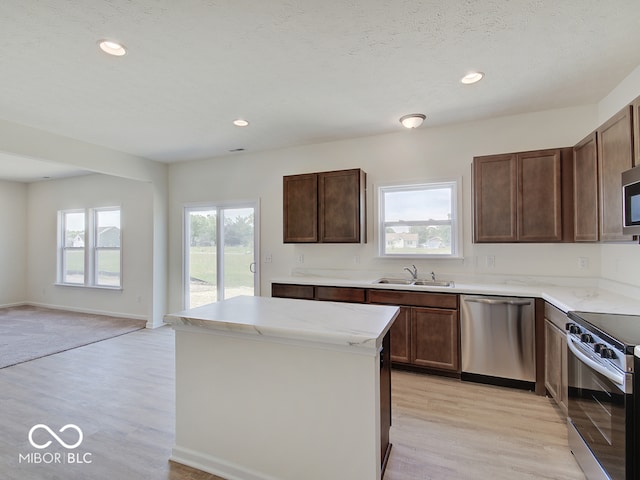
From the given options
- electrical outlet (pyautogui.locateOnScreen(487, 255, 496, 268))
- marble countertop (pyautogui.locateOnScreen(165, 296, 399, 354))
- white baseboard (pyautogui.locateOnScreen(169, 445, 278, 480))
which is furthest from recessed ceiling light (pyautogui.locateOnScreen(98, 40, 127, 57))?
electrical outlet (pyautogui.locateOnScreen(487, 255, 496, 268))

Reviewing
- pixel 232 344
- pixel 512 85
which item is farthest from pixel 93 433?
pixel 512 85

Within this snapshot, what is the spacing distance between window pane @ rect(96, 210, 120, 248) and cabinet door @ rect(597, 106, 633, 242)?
22.7 ft

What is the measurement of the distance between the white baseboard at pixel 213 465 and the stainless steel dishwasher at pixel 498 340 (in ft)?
7.19

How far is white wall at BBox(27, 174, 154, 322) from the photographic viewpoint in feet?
18.1

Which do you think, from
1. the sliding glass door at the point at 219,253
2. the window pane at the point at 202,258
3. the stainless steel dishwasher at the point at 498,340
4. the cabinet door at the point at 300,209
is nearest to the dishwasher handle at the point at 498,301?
the stainless steel dishwasher at the point at 498,340

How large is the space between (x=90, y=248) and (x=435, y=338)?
21.6ft

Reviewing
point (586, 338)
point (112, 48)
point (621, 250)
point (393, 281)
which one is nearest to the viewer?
point (586, 338)

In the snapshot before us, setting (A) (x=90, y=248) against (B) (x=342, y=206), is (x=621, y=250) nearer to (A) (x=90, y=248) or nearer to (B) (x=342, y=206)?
(B) (x=342, y=206)

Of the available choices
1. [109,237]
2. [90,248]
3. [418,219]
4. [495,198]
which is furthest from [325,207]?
[90,248]

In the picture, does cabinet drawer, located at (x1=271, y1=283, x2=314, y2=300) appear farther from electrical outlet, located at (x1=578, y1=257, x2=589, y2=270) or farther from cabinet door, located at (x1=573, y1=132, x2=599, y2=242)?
electrical outlet, located at (x1=578, y1=257, x2=589, y2=270)

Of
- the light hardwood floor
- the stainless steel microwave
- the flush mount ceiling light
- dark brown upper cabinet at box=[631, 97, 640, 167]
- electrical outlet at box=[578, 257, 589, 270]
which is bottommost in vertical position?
the light hardwood floor

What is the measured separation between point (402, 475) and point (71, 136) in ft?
16.4

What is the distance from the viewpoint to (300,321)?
1763 millimetres

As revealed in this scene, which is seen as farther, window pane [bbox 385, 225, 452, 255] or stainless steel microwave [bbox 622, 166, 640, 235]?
window pane [bbox 385, 225, 452, 255]
